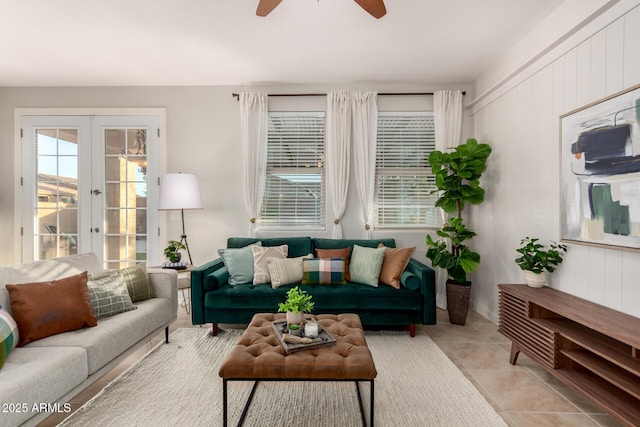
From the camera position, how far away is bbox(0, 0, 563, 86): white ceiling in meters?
2.59

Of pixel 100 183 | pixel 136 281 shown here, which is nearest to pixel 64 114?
pixel 100 183

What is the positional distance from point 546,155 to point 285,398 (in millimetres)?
2830

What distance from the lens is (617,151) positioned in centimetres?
→ 199

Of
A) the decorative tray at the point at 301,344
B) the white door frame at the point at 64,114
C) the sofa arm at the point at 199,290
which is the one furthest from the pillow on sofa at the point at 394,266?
the white door frame at the point at 64,114

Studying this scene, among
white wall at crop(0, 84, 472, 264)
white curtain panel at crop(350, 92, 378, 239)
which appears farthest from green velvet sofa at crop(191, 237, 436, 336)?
white wall at crop(0, 84, 472, 264)

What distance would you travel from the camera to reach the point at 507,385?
2236mm

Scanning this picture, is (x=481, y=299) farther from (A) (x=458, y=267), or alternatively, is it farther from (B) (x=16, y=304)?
(B) (x=16, y=304)

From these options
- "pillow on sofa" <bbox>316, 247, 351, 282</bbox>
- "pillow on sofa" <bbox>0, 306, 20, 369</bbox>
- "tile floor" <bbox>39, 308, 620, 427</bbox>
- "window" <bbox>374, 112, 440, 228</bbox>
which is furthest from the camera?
"window" <bbox>374, 112, 440, 228</bbox>

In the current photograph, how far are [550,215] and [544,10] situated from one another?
1684 millimetres

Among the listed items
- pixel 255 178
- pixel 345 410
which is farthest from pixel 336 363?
pixel 255 178

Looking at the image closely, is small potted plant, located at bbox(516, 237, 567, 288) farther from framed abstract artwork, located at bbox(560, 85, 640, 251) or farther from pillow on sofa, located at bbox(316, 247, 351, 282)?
pillow on sofa, located at bbox(316, 247, 351, 282)

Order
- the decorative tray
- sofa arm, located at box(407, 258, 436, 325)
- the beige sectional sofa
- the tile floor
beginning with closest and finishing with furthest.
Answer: the beige sectional sofa
the decorative tray
the tile floor
sofa arm, located at box(407, 258, 436, 325)

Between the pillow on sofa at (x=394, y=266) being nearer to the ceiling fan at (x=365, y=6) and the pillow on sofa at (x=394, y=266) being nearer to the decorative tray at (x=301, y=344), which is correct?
the decorative tray at (x=301, y=344)

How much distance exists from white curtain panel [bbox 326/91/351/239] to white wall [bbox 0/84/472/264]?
Answer: 2.74 ft
